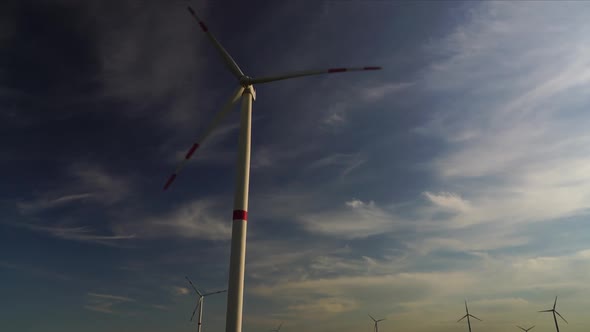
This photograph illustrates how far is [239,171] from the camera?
54.2 metres

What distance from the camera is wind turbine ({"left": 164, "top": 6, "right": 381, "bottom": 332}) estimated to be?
4769cm

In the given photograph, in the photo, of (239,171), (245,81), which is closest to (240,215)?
(239,171)

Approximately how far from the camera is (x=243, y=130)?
190 feet

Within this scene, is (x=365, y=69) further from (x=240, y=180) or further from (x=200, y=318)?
(x=200, y=318)

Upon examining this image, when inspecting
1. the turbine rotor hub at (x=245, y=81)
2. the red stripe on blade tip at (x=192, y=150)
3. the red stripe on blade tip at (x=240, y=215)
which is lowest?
the red stripe on blade tip at (x=240, y=215)

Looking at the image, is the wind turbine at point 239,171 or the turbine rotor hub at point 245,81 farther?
the turbine rotor hub at point 245,81

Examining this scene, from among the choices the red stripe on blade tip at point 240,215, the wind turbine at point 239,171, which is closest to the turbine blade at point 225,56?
the wind turbine at point 239,171

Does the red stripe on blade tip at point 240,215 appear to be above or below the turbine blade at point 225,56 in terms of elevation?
below

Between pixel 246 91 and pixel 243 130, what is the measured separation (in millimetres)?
10015

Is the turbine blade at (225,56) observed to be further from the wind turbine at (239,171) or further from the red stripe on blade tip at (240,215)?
the red stripe on blade tip at (240,215)

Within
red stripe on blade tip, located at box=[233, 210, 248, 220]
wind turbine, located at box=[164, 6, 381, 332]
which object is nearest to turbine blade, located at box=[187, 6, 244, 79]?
wind turbine, located at box=[164, 6, 381, 332]

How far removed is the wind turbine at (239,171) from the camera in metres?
47.7

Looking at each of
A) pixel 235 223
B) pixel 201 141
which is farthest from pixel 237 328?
pixel 201 141

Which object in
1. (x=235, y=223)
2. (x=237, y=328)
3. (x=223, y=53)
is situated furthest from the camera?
(x=223, y=53)
